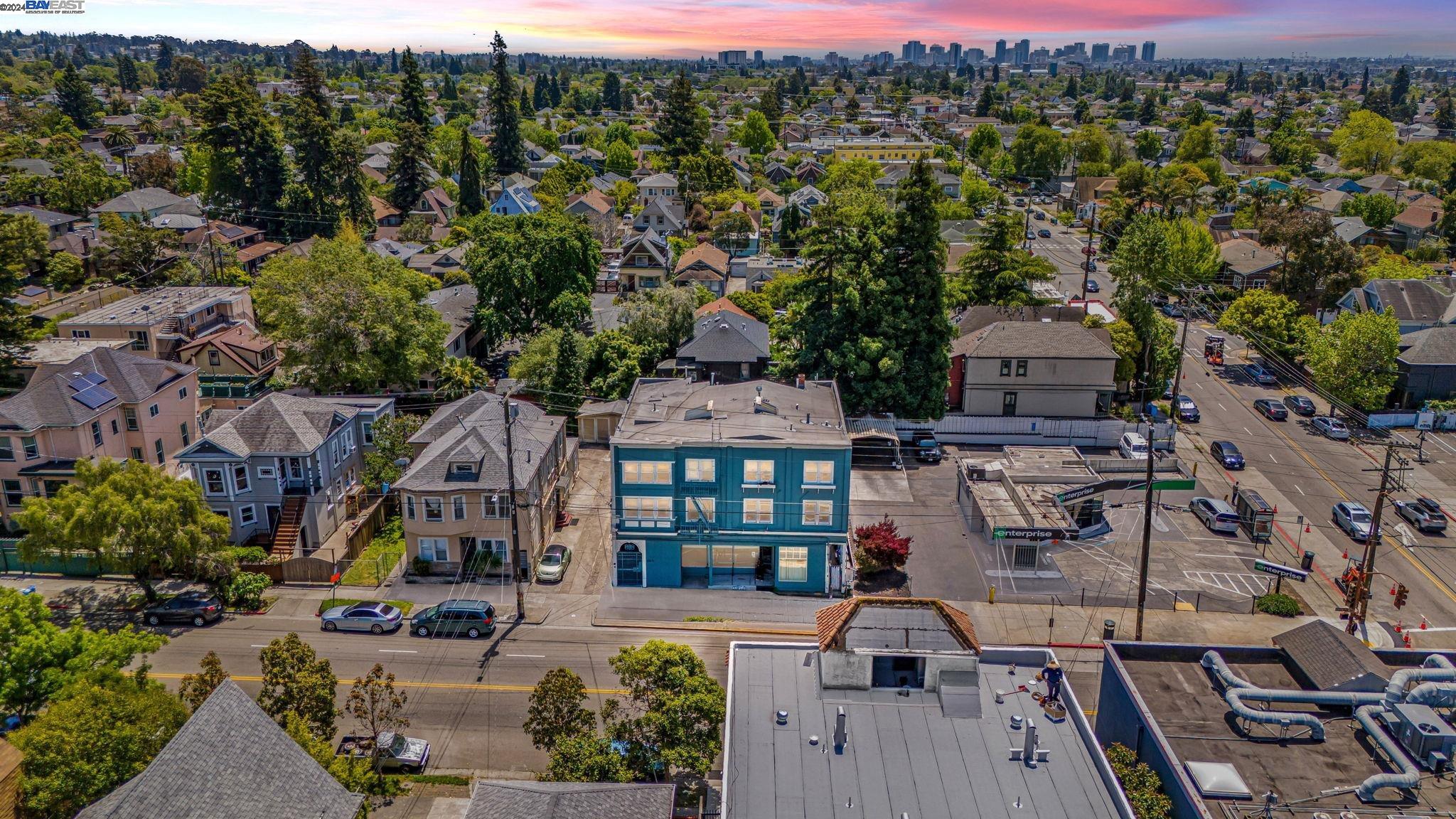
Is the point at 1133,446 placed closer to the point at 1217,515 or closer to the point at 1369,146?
the point at 1217,515

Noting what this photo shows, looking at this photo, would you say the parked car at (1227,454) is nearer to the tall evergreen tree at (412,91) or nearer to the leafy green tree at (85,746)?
the leafy green tree at (85,746)

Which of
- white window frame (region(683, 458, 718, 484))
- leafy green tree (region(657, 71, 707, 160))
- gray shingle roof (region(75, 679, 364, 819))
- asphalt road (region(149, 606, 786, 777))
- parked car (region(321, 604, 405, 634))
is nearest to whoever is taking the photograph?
gray shingle roof (region(75, 679, 364, 819))

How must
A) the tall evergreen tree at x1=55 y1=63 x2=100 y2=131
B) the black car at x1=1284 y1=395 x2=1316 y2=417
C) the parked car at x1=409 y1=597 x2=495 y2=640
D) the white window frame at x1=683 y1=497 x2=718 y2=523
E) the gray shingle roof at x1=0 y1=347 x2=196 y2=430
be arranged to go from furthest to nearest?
the tall evergreen tree at x1=55 y1=63 x2=100 y2=131
the black car at x1=1284 y1=395 x2=1316 y2=417
the gray shingle roof at x1=0 y1=347 x2=196 y2=430
the white window frame at x1=683 y1=497 x2=718 y2=523
the parked car at x1=409 y1=597 x2=495 y2=640

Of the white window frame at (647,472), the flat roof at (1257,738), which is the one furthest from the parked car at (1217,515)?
the white window frame at (647,472)

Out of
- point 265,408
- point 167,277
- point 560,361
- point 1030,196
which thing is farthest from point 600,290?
point 1030,196

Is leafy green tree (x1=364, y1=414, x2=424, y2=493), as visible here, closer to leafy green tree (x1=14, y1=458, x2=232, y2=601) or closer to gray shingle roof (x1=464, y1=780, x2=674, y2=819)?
leafy green tree (x1=14, y1=458, x2=232, y2=601)

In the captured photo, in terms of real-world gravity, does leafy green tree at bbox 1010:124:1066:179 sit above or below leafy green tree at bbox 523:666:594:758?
above

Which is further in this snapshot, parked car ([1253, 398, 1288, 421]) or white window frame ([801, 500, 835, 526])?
parked car ([1253, 398, 1288, 421])

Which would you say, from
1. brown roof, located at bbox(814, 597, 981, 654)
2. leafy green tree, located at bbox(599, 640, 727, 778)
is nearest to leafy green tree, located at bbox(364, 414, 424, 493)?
leafy green tree, located at bbox(599, 640, 727, 778)

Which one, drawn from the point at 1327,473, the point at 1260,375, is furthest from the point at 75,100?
the point at 1327,473
